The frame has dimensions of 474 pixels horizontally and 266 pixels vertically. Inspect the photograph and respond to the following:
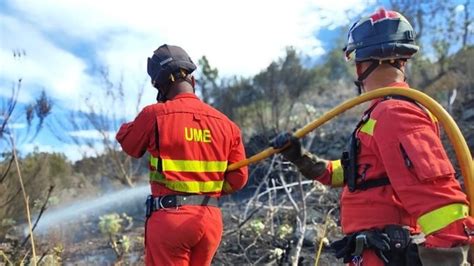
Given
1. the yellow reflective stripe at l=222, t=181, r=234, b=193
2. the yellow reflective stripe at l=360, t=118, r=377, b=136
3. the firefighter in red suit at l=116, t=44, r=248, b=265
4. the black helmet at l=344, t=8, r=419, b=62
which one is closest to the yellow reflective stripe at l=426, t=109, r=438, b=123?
the yellow reflective stripe at l=360, t=118, r=377, b=136

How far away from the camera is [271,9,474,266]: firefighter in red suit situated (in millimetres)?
2049

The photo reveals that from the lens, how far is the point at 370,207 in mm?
2393

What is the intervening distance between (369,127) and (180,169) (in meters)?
1.56

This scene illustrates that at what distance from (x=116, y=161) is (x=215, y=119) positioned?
18610mm

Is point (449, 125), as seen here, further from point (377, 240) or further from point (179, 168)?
point (179, 168)

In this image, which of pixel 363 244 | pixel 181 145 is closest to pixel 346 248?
pixel 363 244

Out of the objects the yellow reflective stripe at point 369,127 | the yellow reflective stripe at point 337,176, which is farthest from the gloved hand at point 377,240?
the yellow reflective stripe at point 337,176

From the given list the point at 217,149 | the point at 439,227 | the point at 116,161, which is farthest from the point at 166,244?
the point at 116,161

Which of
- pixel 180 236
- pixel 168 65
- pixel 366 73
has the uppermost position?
pixel 168 65

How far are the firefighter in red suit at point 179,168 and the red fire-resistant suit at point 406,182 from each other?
1316 millimetres

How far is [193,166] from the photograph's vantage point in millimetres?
3646

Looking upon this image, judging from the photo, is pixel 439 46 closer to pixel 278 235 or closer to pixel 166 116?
pixel 278 235

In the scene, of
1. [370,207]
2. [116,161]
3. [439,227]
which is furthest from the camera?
[116,161]

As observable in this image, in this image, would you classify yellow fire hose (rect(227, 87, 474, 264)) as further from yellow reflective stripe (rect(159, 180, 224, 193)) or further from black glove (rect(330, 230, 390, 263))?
yellow reflective stripe (rect(159, 180, 224, 193))
